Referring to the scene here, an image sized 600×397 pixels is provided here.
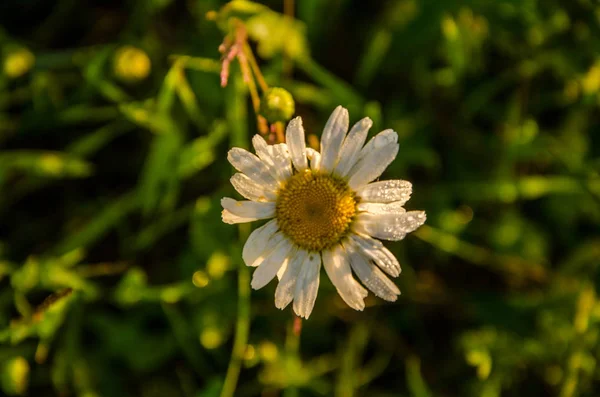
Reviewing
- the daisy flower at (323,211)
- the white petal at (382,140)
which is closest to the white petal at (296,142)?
the daisy flower at (323,211)

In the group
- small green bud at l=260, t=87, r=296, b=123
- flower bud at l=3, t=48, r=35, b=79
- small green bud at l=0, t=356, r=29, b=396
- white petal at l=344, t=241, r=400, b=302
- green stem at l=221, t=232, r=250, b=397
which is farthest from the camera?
flower bud at l=3, t=48, r=35, b=79

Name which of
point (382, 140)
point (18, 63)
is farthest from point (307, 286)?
point (18, 63)

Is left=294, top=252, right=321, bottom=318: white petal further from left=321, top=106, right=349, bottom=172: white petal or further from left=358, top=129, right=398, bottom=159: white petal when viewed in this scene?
left=358, top=129, right=398, bottom=159: white petal

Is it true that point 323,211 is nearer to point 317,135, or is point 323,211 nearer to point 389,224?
point 389,224

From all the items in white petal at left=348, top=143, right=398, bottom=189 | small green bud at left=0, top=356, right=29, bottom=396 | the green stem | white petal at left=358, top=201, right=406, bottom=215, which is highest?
white petal at left=348, top=143, right=398, bottom=189

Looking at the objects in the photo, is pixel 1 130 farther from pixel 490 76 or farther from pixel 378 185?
pixel 490 76

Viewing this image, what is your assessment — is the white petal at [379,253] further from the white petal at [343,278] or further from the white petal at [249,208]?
the white petal at [249,208]

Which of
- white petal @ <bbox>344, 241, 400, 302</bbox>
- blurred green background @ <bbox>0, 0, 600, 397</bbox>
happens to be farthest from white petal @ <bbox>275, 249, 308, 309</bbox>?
blurred green background @ <bbox>0, 0, 600, 397</bbox>

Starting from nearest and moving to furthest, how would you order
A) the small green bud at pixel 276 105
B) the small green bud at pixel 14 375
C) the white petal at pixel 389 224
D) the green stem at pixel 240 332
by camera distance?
1. the white petal at pixel 389 224
2. the small green bud at pixel 276 105
3. the green stem at pixel 240 332
4. the small green bud at pixel 14 375

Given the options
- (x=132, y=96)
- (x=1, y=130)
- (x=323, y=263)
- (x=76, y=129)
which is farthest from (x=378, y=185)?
(x=1, y=130)
